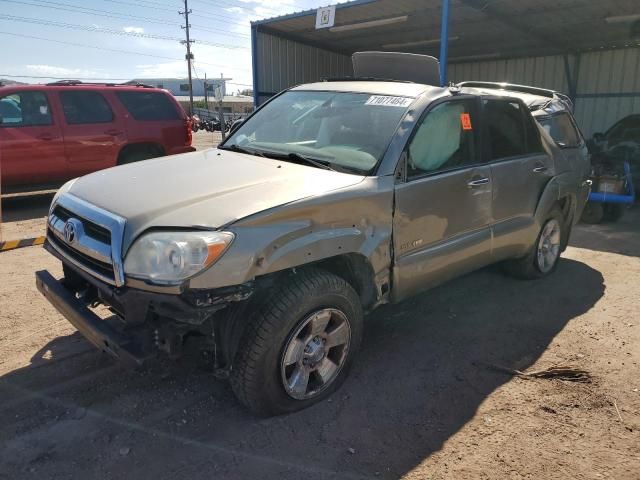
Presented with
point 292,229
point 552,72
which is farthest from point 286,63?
point 292,229

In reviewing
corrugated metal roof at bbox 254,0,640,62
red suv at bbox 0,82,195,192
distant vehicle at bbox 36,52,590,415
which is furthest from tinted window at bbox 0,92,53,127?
corrugated metal roof at bbox 254,0,640,62

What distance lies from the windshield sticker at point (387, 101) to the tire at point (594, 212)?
5929mm

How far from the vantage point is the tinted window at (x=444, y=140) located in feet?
11.2

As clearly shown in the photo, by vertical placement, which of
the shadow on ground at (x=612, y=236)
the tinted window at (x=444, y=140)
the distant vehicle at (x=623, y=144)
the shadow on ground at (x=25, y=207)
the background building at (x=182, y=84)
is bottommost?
the shadow on ground at (x=612, y=236)

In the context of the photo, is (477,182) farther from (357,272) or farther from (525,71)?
(525,71)

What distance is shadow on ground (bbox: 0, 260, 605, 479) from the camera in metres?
2.52

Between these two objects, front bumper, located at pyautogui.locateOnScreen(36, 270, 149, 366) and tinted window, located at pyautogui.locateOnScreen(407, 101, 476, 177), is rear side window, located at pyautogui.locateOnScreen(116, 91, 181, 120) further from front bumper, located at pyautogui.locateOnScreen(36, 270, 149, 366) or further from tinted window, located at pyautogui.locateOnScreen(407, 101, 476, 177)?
tinted window, located at pyautogui.locateOnScreen(407, 101, 476, 177)

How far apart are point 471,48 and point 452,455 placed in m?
14.3

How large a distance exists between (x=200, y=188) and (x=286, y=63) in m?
11.7

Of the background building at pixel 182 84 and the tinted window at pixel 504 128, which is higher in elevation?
the background building at pixel 182 84

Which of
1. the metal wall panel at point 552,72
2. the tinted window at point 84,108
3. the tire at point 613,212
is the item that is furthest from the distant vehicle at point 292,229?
the metal wall panel at point 552,72

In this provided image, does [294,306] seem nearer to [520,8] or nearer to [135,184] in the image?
[135,184]

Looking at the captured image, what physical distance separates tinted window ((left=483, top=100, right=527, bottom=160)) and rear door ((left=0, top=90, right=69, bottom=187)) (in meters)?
6.84

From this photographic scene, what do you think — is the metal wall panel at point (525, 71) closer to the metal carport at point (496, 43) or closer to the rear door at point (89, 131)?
the metal carport at point (496, 43)
